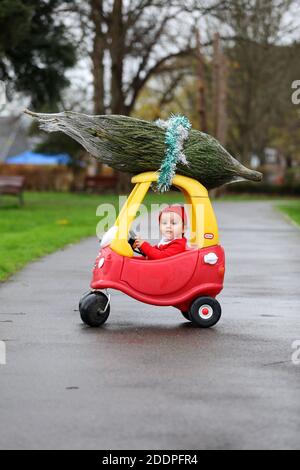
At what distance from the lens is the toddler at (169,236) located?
988 centimetres

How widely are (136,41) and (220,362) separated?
4081 cm

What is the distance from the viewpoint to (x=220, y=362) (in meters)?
8.02

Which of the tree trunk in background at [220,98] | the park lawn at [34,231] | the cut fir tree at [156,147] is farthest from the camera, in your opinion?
the tree trunk in background at [220,98]

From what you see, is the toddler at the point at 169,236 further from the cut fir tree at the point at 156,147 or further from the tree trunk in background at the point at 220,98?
the tree trunk in background at the point at 220,98

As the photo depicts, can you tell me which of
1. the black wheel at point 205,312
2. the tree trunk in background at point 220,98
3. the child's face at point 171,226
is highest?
the tree trunk in background at point 220,98

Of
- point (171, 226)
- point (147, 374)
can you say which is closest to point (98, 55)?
point (171, 226)

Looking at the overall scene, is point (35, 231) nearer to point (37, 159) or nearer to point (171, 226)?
point (171, 226)

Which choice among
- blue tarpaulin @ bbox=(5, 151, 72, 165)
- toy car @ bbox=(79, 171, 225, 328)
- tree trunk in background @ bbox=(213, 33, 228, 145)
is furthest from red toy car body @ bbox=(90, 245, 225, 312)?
blue tarpaulin @ bbox=(5, 151, 72, 165)

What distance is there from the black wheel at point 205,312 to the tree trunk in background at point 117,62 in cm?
3695

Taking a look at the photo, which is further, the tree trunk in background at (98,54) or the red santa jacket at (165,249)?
the tree trunk in background at (98,54)

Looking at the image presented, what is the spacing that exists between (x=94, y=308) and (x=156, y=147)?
1.52m

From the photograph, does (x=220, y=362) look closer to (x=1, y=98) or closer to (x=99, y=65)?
(x=1, y=98)

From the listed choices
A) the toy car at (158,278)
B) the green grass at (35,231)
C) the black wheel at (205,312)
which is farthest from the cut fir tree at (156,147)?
the green grass at (35,231)

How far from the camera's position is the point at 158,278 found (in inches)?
384
